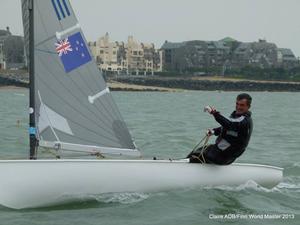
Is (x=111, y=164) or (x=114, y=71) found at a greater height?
(x=111, y=164)

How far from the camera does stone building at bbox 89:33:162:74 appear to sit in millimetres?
111375

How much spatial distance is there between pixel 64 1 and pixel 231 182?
8.55 ft

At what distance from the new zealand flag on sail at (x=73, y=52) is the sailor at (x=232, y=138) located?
1.57 meters

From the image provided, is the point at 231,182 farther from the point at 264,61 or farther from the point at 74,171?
the point at 264,61

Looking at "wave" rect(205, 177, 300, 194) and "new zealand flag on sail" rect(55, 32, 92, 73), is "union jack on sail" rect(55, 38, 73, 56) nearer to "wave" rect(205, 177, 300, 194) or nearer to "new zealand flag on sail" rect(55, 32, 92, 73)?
"new zealand flag on sail" rect(55, 32, 92, 73)

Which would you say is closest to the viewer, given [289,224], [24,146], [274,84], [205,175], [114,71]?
[289,224]

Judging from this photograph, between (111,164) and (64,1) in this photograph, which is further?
(64,1)

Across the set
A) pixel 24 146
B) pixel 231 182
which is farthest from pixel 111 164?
pixel 24 146

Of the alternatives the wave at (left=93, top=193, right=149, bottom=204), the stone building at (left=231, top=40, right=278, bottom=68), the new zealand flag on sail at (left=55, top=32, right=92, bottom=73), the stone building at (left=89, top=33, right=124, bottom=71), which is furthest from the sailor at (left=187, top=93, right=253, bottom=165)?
the stone building at (left=231, top=40, right=278, bottom=68)

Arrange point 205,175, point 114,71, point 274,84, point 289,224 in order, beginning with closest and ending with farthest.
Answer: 1. point 289,224
2. point 205,175
3. point 274,84
4. point 114,71

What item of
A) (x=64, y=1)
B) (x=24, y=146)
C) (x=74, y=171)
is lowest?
(x=24, y=146)

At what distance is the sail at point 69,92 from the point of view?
22.2 ft

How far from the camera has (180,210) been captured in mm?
6441

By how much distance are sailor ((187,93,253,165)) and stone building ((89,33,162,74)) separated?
102m
